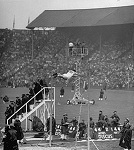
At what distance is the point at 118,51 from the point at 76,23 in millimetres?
844

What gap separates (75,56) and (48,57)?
0.78 m

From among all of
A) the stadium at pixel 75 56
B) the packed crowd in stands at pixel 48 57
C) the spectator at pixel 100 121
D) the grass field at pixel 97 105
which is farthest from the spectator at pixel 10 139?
the spectator at pixel 100 121

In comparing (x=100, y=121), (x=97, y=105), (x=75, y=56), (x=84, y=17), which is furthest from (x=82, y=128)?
(x=84, y=17)

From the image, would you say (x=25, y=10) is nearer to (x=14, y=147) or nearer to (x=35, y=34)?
(x=35, y=34)

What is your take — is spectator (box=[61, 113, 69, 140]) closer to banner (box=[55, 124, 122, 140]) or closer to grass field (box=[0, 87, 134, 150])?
banner (box=[55, 124, 122, 140])

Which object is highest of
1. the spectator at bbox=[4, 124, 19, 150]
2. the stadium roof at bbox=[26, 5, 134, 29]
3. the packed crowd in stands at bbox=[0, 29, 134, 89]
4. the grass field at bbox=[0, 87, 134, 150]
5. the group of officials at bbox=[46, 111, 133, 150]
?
the stadium roof at bbox=[26, 5, 134, 29]

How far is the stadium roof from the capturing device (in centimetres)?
1084

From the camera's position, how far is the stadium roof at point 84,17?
10.8m

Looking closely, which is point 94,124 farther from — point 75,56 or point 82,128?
point 75,56

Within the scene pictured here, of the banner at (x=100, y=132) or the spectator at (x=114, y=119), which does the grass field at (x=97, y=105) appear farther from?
the banner at (x=100, y=132)

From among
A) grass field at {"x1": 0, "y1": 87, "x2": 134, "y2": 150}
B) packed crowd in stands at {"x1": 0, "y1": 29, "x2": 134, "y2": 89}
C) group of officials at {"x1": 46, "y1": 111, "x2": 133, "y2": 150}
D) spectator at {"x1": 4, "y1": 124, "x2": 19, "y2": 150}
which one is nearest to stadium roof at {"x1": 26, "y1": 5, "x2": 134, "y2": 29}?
packed crowd in stands at {"x1": 0, "y1": 29, "x2": 134, "y2": 89}

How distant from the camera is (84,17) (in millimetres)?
11078

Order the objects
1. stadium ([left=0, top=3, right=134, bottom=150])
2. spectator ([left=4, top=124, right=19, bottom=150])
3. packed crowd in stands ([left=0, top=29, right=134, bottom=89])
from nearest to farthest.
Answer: spectator ([left=4, top=124, right=19, bottom=150]), stadium ([left=0, top=3, right=134, bottom=150]), packed crowd in stands ([left=0, top=29, right=134, bottom=89])

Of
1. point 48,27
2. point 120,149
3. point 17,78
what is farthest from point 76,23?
point 120,149
